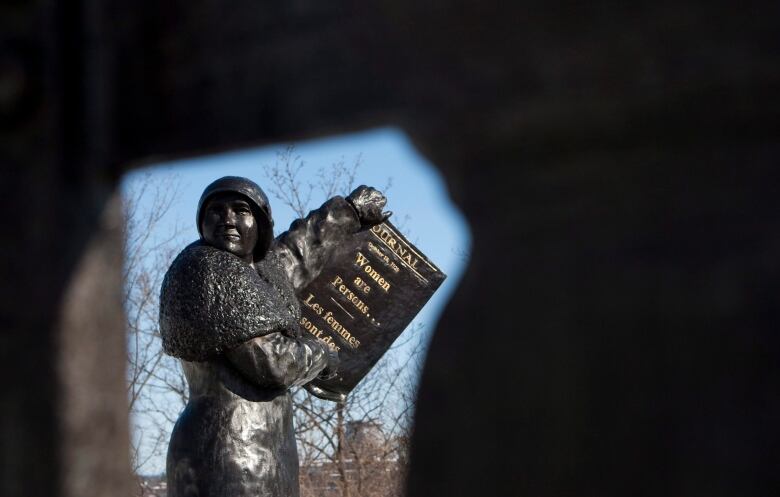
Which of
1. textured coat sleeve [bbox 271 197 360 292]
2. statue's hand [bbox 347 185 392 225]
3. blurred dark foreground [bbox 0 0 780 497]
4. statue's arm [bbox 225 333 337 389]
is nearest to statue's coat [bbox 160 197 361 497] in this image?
statue's arm [bbox 225 333 337 389]

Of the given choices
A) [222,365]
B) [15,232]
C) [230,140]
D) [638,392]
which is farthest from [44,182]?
[222,365]

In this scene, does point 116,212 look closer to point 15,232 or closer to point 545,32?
point 15,232

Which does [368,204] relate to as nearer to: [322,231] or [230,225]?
[322,231]

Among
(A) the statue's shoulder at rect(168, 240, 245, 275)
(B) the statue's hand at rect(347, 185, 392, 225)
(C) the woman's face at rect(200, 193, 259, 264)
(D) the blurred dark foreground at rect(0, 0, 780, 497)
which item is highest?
(B) the statue's hand at rect(347, 185, 392, 225)

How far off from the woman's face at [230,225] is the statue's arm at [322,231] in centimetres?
41

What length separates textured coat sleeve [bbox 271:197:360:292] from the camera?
519 centimetres

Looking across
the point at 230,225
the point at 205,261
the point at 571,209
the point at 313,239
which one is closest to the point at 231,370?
the point at 205,261

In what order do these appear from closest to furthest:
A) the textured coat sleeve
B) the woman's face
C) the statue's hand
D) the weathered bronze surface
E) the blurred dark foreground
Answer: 1. the blurred dark foreground
2. the woman's face
3. the textured coat sleeve
4. the weathered bronze surface
5. the statue's hand

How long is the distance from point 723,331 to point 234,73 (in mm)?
553

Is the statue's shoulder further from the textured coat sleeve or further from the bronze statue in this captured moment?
the textured coat sleeve

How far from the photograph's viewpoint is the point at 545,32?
3.22 feet

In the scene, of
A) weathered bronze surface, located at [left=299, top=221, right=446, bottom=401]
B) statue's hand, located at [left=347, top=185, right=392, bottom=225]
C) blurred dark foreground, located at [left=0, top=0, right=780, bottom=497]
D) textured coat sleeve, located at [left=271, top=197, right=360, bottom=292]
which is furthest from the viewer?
statue's hand, located at [left=347, top=185, right=392, bottom=225]

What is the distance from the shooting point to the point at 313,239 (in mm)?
5293

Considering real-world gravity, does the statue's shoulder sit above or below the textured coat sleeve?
below
